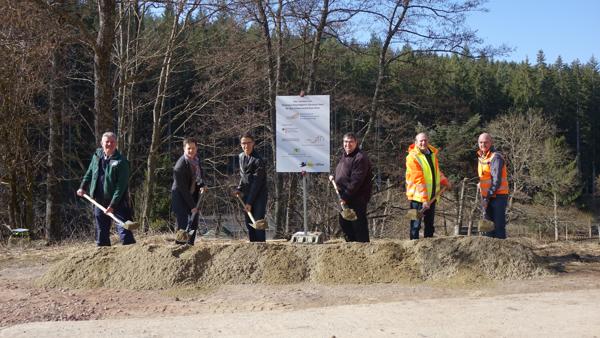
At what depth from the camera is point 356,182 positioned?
7.85 m

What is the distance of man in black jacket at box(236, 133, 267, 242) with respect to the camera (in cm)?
820

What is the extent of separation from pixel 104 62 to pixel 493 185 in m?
8.17

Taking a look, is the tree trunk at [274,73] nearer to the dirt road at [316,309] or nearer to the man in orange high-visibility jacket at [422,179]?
the man in orange high-visibility jacket at [422,179]

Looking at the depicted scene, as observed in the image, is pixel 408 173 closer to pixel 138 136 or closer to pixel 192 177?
pixel 192 177

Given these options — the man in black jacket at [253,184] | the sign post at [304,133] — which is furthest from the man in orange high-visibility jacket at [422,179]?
the man in black jacket at [253,184]

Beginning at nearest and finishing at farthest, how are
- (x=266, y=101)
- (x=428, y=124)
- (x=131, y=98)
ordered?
(x=266, y=101), (x=131, y=98), (x=428, y=124)

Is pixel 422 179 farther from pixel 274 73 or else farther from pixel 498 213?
pixel 274 73

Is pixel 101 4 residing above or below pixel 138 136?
above

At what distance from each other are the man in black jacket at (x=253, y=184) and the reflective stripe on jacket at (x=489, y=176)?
318 centimetres

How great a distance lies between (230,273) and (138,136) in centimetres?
2121

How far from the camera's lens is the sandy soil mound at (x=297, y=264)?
6.89m

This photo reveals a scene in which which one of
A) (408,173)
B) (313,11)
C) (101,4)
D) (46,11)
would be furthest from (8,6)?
(408,173)

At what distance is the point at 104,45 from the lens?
1166 cm

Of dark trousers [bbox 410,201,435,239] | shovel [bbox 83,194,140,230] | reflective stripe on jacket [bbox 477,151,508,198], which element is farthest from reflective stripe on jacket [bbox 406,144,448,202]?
shovel [bbox 83,194,140,230]
